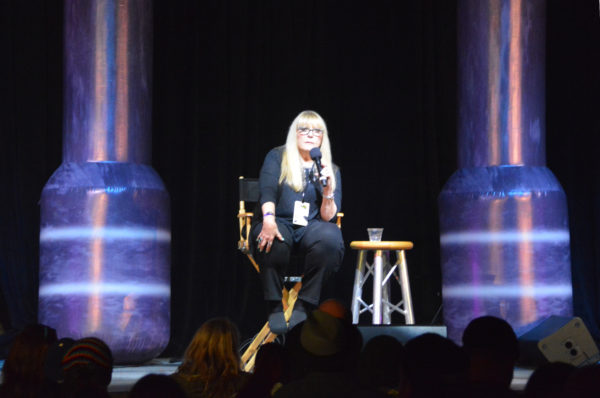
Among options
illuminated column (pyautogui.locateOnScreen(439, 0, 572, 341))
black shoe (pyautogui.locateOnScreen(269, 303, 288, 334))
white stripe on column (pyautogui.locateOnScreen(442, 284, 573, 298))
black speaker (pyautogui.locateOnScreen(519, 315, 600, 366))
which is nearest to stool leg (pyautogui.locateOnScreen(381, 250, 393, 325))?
illuminated column (pyautogui.locateOnScreen(439, 0, 572, 341))

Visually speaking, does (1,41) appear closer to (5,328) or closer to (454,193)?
(5,328)

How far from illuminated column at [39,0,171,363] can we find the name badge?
743 mm

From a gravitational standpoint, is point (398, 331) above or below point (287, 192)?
below

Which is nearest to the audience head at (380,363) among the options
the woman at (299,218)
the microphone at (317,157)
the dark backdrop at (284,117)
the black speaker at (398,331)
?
the black speaker at (398,331)

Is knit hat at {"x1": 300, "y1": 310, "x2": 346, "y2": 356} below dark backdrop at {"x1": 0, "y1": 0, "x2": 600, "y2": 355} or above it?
below

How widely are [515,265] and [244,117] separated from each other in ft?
6.78

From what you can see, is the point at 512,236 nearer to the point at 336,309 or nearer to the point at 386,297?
the point at 386,297

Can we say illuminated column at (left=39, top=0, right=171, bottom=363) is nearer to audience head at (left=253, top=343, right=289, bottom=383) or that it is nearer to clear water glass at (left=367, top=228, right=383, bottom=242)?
clear water glass at (left=367, top=228, right=383, bottom=242)

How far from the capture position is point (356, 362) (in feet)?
7.10

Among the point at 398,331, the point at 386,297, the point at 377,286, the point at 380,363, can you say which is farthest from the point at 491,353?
the point at 386,297

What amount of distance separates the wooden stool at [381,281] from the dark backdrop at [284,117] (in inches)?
27.2

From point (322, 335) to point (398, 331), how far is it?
1694 millimetres

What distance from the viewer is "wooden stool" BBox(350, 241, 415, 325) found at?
4898 millimetres

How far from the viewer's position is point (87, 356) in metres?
2.03
